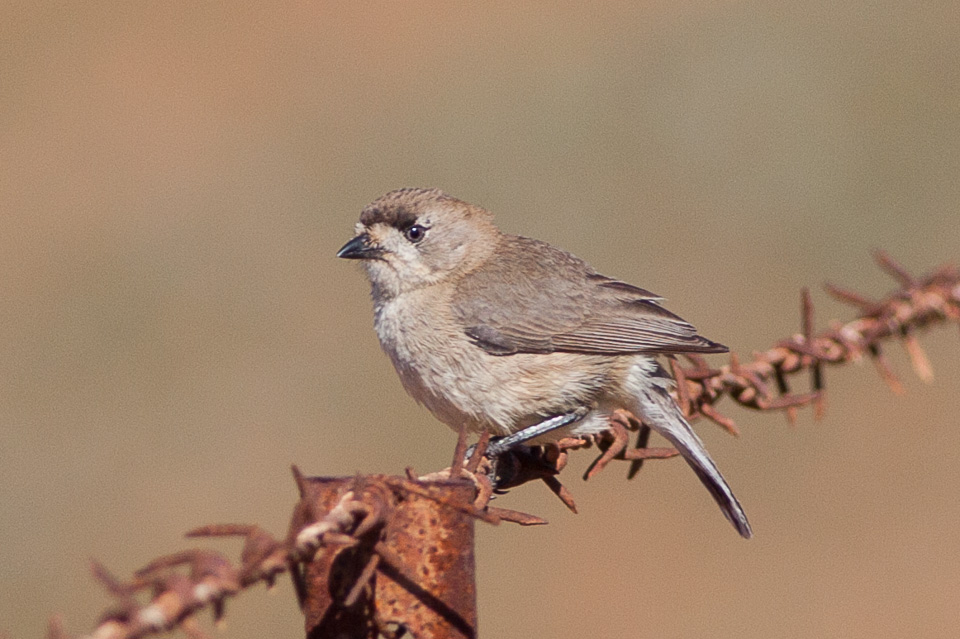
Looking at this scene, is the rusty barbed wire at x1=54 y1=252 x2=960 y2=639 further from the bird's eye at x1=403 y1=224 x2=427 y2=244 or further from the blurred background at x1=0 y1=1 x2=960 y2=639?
the blurred background at x1=0 y1=1 x2=960 y2=639

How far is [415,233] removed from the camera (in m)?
5.74

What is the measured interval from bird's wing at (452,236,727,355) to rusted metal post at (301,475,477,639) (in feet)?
8.15

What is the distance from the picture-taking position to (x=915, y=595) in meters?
6.99

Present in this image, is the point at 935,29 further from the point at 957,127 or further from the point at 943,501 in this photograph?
the point at 943,501

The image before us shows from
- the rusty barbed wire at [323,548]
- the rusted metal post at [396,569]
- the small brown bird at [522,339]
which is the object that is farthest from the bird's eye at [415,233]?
the rusted metal post at [396,569]

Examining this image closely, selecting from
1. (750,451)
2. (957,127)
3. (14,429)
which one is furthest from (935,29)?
(14,429)

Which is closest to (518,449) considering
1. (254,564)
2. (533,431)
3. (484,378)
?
(533,431)

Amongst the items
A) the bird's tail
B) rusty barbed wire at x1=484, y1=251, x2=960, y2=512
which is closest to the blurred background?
the bird's tail

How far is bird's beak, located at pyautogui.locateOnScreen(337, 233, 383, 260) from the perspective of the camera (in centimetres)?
549

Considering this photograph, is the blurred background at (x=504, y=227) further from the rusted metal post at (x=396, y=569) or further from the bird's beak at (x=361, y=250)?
the rusted metal post at (x=396, y=569)

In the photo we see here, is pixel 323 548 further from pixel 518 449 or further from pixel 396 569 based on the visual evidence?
pixel 518 449

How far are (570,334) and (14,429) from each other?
6.00 metres

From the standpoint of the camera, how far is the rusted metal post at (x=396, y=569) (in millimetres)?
2348

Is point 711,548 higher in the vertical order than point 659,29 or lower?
lower
